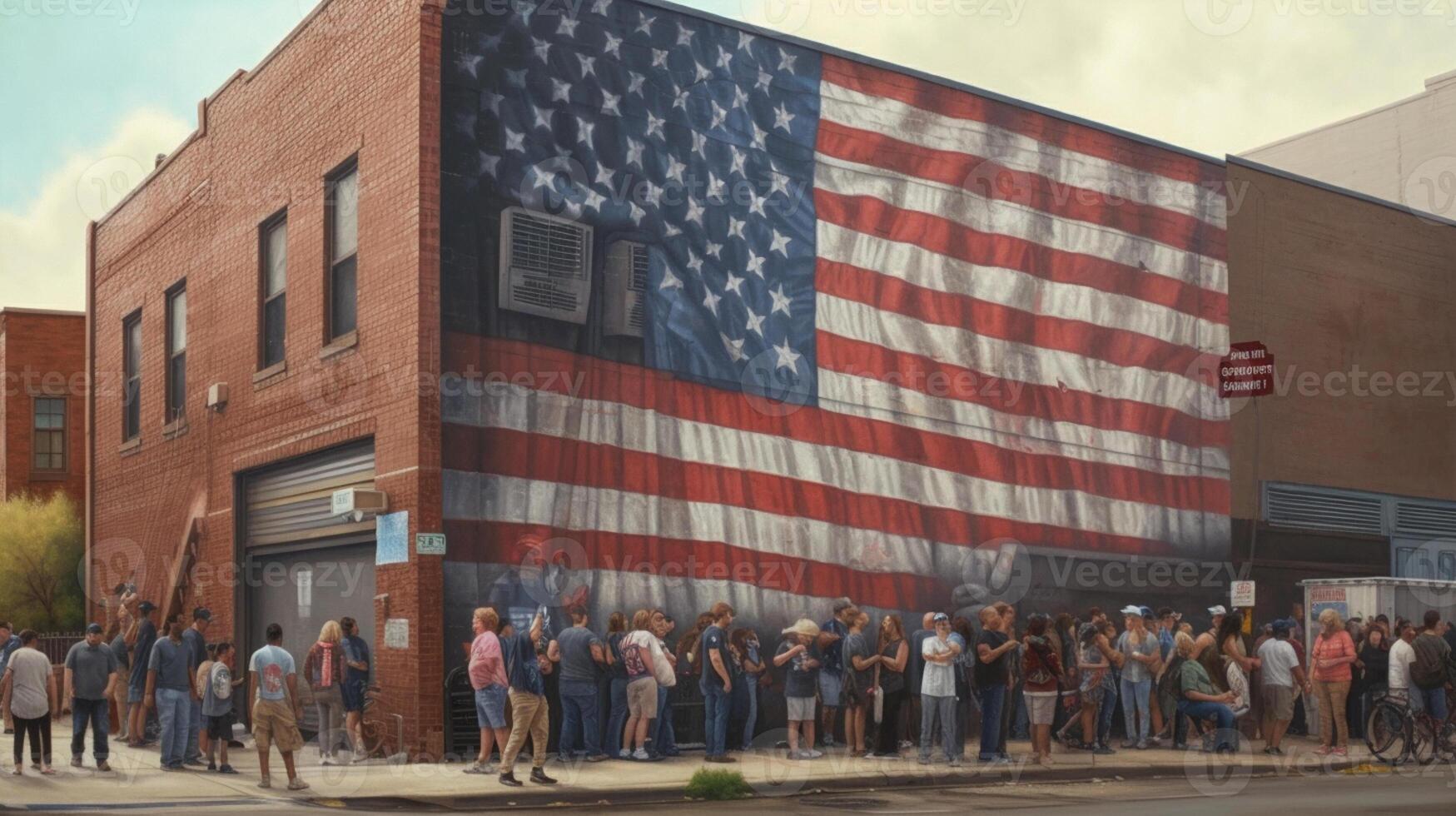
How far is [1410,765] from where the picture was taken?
2045 cm

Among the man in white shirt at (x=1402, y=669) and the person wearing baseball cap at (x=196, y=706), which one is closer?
the person wearing baseball cap at (x=196, y=706)

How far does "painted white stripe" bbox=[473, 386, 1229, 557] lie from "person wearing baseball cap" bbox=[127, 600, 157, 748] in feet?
16.8

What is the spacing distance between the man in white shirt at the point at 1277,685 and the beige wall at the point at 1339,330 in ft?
22.8

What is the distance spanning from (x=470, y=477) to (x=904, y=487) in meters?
7.34

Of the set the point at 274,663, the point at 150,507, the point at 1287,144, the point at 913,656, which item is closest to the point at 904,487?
the point at 913,656

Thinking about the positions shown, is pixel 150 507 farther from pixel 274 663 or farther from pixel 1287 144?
pixel 1287 144

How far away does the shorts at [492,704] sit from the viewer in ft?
57.6

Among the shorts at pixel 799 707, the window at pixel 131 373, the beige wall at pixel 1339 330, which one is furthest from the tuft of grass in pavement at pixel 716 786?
the window at pixel 131 373

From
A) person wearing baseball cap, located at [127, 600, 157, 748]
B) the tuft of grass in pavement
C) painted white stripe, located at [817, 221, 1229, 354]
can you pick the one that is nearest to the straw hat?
the tuft of grass in pavement

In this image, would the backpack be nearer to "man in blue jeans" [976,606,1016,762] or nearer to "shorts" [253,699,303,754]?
"man in blue jeans" [976,606,1016,762]

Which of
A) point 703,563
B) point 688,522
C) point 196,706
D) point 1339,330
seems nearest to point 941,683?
point 703,563

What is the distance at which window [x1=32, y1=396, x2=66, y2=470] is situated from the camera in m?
43.2

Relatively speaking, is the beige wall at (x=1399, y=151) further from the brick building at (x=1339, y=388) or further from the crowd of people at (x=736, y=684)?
the crowd of people at (x=736, y=684)

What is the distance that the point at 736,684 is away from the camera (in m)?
20.9
